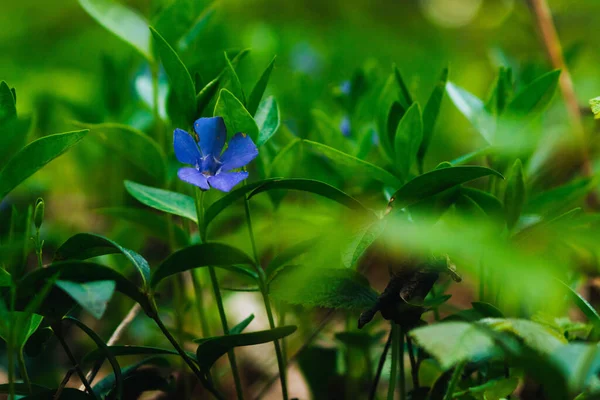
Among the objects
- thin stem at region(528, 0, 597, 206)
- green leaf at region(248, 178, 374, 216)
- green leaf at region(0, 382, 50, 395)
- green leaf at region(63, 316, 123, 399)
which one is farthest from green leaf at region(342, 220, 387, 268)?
thin stem at region(528, 0, 597, 206)

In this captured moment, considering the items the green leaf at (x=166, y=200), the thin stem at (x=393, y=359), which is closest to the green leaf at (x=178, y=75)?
the green leaf at (x=166, y=200)

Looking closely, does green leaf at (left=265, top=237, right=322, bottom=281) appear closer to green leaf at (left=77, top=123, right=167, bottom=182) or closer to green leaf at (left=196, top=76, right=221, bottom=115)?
green leaf at (left=196, top=76, right=221, bottom=115)

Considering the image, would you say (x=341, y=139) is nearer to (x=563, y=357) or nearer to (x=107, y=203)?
(x=563, y=357)

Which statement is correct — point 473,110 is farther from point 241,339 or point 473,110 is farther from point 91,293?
point 91,293

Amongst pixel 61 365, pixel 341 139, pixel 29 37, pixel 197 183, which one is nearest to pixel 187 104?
pixel 197 183

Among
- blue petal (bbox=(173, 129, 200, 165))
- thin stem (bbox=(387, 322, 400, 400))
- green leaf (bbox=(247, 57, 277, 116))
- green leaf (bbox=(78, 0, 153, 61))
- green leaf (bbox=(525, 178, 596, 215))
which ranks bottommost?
thin stem (bbox=(387, 322, 400, 400))
